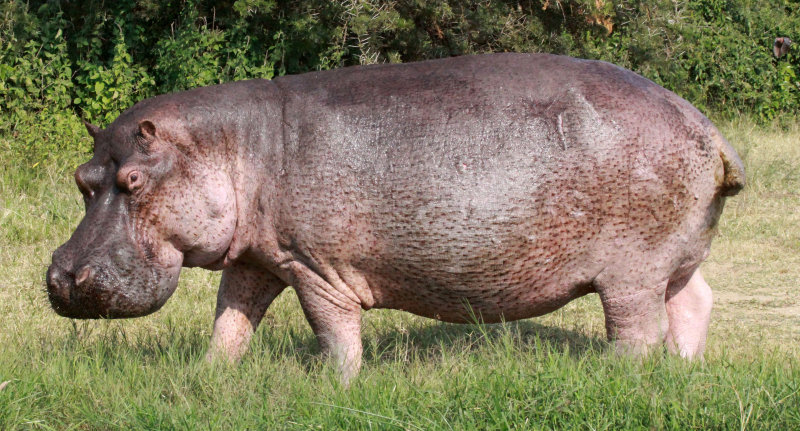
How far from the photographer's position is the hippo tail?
149 inches

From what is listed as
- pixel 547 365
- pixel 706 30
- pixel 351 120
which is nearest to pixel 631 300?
pixel 547 365

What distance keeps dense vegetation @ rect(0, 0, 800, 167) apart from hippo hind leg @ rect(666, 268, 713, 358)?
561 cm

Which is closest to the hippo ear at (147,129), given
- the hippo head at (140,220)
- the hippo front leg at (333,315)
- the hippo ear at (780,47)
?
the hippo head at (140,220)

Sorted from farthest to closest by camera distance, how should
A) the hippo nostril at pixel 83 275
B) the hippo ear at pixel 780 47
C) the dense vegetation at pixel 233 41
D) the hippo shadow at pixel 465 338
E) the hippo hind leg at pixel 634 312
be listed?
the hippo ear at pixel 780 47 < the dense vegetation at pixel 233 41 < the hippo shadow at pixel 465 338 < the hippo hind leg at pixel 634 312 < the hippo nostril at pixel 83 275

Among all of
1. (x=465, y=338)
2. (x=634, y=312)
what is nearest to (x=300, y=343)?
(x=465, y=338)

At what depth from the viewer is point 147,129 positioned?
12.0 feet

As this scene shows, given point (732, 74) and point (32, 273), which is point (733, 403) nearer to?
point (32, 273)

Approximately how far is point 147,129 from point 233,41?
6737 millimetres

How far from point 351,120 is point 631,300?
1.32m

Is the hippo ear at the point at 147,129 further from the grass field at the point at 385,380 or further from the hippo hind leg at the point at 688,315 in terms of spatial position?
the hippo hind leg at the point at 688,315

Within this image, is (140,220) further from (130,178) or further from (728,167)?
(728,167)

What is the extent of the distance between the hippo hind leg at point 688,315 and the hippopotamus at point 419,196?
0.40 m

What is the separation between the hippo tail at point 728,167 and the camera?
149 inches

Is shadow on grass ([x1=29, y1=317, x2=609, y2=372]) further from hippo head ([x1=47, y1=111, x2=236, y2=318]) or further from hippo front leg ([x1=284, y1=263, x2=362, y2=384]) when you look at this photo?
hippo head ([x1=47, y1=111, x2=236, y2=318])
